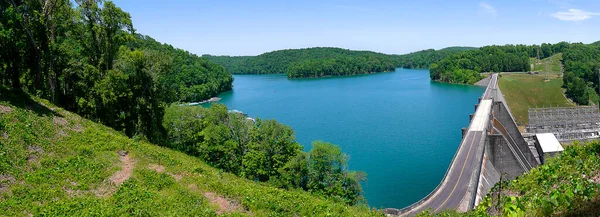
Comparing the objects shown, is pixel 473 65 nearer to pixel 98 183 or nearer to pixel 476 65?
pixel 476 65

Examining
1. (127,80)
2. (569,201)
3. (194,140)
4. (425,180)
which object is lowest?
(425,180)

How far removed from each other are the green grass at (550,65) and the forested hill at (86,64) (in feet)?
378

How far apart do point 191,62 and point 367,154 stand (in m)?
66.2

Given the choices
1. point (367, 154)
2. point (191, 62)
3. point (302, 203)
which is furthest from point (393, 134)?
point (191, 62)

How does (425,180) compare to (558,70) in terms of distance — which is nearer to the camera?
(425,180)

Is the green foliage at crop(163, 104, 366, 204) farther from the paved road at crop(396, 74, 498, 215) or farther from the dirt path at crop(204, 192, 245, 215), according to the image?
the dirt path at crop(204, 192, 245, 215)

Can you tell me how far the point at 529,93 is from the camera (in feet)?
258

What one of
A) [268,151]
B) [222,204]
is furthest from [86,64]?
[222,204]

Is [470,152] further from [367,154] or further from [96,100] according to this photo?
[96,100]

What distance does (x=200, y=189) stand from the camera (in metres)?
11.1

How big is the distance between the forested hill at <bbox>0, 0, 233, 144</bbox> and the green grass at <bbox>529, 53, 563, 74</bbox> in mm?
115219

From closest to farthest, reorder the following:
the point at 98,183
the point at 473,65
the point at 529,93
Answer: the point at 98,183
the point at 529,93
the point at 473,65

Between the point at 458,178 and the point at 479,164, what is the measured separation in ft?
9.19

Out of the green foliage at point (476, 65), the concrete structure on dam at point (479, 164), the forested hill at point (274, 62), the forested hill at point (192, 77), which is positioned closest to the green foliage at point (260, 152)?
the concrete structure on dam at point (479, 164)
